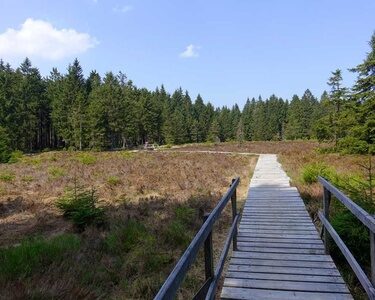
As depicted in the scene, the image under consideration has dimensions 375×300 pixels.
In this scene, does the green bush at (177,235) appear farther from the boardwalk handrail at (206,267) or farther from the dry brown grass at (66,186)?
the dry brown grass at (66,186)

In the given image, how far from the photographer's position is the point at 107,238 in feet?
24.5

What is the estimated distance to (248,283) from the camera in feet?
15.8

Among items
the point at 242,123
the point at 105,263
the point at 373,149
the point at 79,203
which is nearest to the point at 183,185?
the point at 79,203

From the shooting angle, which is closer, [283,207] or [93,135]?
[283,207]

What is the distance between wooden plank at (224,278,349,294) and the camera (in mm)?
4547

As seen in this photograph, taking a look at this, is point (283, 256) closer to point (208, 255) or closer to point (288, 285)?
point (288, 285)

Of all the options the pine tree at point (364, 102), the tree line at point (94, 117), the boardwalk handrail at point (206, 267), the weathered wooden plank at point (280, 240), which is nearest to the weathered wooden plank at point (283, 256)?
the weathered wooden plank at point (280, 240)

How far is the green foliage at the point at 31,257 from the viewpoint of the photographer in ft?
17.5

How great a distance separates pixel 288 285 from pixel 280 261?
885 millimetres

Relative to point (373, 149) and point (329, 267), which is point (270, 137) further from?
point (329, 267)

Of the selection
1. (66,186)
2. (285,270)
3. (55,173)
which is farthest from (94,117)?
(285,270)

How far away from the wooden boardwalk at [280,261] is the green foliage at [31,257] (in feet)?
9.80

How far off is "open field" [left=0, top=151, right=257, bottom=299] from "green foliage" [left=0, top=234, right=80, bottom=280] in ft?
0.05

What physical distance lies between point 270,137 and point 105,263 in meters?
85.9
